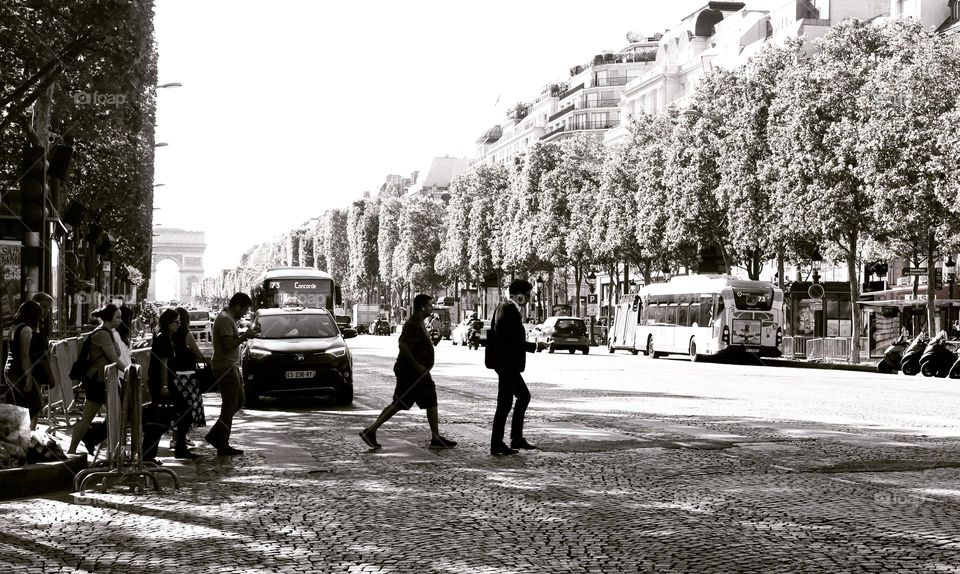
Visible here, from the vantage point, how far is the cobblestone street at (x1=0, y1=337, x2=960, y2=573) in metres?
7.35

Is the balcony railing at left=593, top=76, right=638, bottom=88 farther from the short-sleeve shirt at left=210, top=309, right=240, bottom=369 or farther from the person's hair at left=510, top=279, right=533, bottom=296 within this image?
the person's hair at left=510, top=279, right=533, bottom=296

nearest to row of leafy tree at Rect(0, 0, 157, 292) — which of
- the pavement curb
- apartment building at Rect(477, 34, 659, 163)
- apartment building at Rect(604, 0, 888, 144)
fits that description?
the pavement curb

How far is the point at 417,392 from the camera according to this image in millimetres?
13406

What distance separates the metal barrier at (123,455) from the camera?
10.3 m

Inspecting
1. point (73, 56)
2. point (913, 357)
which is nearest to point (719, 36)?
point (913, 357)

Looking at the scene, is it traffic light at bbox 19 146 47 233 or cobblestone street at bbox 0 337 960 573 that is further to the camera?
traffic light at bbox 19 146 47 233

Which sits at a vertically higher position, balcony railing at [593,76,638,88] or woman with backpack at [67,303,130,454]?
balcony railing at [593,76,638,88]

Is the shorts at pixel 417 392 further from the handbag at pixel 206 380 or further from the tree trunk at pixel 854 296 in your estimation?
the tree trunk at pixel 854 296

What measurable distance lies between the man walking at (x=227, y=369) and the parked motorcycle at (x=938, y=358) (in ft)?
79.6

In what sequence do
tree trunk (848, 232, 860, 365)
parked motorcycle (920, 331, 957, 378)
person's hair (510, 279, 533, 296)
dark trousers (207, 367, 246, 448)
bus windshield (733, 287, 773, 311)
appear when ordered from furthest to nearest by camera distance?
1. bus windshield (733, 287, 773, 311)
2. tree trunk (848, 232, 860, 365)
3. parked motorcycle (920, 331, 957, 378)
4. dark trousers (207, 367, 246, 448)
5. person's hair (510, 279, 533, 296)

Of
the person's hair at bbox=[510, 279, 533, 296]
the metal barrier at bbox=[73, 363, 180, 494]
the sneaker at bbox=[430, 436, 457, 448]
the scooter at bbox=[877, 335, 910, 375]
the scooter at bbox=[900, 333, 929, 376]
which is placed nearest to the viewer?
the metal barrier at bbox=[73, 363, 180, 494]

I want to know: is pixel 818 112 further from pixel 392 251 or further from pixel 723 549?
pixel 392 251

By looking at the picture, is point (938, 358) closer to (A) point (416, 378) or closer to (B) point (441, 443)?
(B) point (441, 443)

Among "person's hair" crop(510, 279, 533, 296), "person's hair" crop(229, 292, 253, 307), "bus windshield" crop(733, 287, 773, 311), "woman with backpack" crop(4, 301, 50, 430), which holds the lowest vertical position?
"woman with backpack" crop(4, 301, 50, 430)
